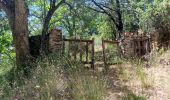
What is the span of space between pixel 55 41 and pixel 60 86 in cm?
429

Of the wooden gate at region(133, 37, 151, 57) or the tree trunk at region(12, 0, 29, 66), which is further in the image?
the wooden gate at region(133, 37, 151, 57)

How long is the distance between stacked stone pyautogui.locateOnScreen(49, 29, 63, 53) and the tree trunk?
2.59 feet

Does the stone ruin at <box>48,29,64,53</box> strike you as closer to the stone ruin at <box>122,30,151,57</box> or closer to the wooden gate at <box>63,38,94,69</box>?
the wooden gate at <box>63,38,94,69</box>

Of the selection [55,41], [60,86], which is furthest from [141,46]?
[60,86]

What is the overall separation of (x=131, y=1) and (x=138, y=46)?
17.7 ft

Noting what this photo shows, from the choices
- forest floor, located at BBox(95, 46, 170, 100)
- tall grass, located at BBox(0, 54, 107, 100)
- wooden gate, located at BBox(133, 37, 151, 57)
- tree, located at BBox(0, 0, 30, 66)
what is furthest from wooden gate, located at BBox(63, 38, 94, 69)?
wooden gate, located at BBox(133, 37, 151, 57)

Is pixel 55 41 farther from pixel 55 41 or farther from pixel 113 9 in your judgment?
pixel 113 9

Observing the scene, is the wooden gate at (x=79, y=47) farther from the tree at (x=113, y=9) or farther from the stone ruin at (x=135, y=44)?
the tree at (x=113, y=9)

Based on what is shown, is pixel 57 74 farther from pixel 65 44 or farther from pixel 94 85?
pixel 65 44

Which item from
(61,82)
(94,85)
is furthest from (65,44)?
(94,85)

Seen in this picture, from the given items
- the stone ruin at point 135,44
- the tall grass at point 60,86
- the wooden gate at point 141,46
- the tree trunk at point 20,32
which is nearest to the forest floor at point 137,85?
the tall grass at point 60,86

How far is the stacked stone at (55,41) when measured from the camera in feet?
34.2

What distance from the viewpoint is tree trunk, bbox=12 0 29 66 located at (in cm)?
1002

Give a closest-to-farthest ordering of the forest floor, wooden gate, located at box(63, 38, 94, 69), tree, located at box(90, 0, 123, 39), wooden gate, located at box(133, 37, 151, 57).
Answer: the forest floor < wooden gate, located at box(63, 38, 94, 69) < wooden gate, located at box(133, 37, 151, 57) < tree, located at box(90, 0, 123, 39)
